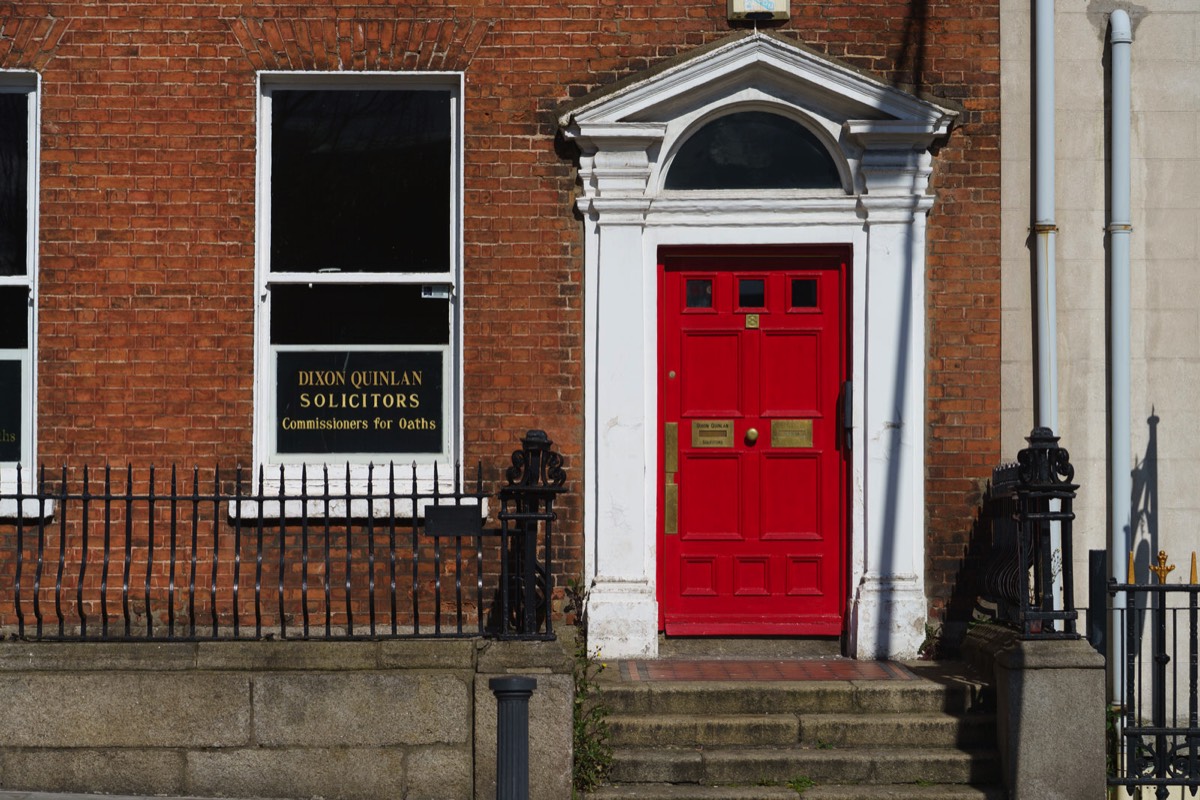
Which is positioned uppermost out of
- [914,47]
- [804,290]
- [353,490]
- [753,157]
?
[914,47]

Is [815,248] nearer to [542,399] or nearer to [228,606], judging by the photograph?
[542,399]

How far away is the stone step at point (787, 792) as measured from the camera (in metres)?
7.05

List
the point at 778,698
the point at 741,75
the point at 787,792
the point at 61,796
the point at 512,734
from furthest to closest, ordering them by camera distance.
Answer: the point at 741,75, the point at 778,698, the point at 787,792, the point at 61,796, the point at 512,734

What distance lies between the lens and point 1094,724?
7133 millimetres

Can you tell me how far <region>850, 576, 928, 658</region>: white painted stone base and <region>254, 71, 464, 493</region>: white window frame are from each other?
8.25 feet

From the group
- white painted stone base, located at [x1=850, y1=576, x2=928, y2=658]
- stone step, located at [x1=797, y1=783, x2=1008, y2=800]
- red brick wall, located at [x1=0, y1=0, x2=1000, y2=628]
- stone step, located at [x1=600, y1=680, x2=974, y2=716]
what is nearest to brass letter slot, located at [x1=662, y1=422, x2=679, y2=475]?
red brick wall, located at [x1=0, y1=0, x2=1000, y2=628]

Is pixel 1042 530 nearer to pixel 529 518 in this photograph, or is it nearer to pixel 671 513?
pixel 671 513

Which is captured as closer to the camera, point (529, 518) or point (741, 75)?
point (529, 518)


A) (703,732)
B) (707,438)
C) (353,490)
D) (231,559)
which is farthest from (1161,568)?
(231,559)

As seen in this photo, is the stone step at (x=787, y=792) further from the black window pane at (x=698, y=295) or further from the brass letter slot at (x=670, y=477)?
the black window pane at (x=698, y=295)

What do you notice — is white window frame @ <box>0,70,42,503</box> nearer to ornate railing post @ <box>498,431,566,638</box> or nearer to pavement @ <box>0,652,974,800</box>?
→ ornate railing post @ <box>498,431,566,638</box>

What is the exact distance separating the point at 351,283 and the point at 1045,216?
4.05m

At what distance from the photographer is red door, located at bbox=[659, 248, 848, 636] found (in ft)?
28.7

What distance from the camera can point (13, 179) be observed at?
29.0ft
